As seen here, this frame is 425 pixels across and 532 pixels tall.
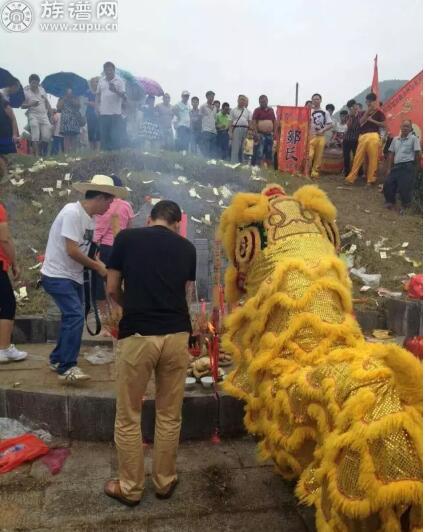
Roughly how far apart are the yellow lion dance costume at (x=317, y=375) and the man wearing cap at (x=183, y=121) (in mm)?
8256

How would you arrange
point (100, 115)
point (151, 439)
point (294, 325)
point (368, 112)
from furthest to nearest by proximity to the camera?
point (368, 112) → point (100, 115) → point (151, 439) → point (294, 325)

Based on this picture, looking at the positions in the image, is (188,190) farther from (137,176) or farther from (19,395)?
(19,395)

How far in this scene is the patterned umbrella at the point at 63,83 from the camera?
10734mm

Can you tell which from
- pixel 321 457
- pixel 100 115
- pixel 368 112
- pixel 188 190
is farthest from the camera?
pixel 368 112

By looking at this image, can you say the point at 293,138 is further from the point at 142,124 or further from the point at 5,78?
the point at 5,78

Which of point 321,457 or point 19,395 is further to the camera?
point 19,395

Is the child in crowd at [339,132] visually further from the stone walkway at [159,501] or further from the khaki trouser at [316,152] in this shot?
the stone walkway at [159,501]

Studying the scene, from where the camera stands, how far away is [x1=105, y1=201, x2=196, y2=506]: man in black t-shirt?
3029mm

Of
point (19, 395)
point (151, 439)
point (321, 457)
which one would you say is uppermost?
point (321, 457)

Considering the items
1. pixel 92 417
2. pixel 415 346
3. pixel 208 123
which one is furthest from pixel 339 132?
pixel 415 346

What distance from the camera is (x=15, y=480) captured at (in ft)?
11.0

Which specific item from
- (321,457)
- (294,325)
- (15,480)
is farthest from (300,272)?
(15,480)

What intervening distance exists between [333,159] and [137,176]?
534 cm

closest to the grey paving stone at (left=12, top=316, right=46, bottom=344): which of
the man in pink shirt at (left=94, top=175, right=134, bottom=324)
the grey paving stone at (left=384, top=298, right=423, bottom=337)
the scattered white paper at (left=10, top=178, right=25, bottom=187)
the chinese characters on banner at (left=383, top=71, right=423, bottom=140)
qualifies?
the man in pink shirt at (left=94, top=175, right=134, bottom=324)
